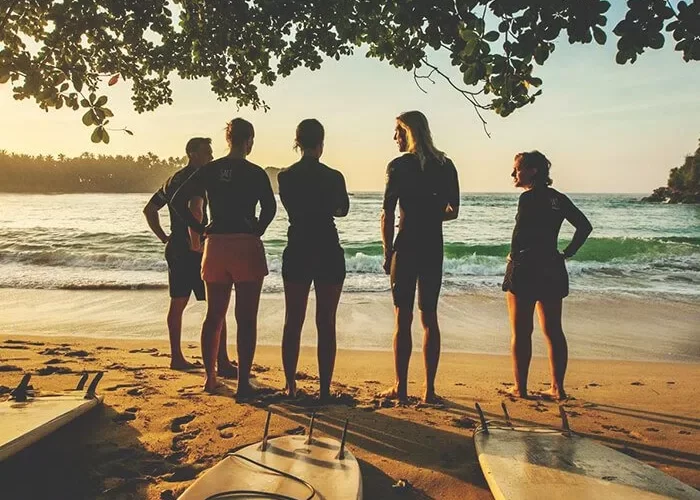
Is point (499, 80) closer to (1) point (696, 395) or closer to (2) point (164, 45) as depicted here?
(2) point (164, 45)

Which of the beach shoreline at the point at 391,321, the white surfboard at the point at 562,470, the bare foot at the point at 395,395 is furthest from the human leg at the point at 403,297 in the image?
the beach shoreline at the point at 391,321

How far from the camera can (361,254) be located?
20219mm

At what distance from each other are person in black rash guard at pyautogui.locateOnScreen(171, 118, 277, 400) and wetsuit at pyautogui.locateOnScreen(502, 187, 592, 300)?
1.97m

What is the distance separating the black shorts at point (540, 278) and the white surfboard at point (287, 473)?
2.11 metres

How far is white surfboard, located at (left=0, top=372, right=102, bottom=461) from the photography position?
321cm

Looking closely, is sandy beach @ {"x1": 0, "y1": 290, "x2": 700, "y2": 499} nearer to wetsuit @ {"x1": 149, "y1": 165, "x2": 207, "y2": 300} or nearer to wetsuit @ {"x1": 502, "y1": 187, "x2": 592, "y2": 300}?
wetsuit @ {"x1": 149, "y1": 165, "x2": 207, "y2": 300}

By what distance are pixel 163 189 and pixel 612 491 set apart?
13.4 ft

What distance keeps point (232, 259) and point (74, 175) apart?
79.3 m

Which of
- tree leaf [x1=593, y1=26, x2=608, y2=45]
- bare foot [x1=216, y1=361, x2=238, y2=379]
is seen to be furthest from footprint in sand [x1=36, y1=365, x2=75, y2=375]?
tree leaf [x1=593, y1=26, x2=608, y2=45]

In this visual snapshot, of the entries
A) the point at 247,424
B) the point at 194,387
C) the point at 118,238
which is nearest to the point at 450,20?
the point at 247,424

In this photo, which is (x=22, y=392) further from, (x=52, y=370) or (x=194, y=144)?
(x=194, y=144)

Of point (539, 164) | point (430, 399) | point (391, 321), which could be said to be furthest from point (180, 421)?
point (391, 321)

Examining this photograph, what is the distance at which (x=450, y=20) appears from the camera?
311 cm

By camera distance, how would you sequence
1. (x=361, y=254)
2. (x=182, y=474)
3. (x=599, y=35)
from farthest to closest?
(x=361, y=254) < (x=182, y=474) < (x=599, y=35)
